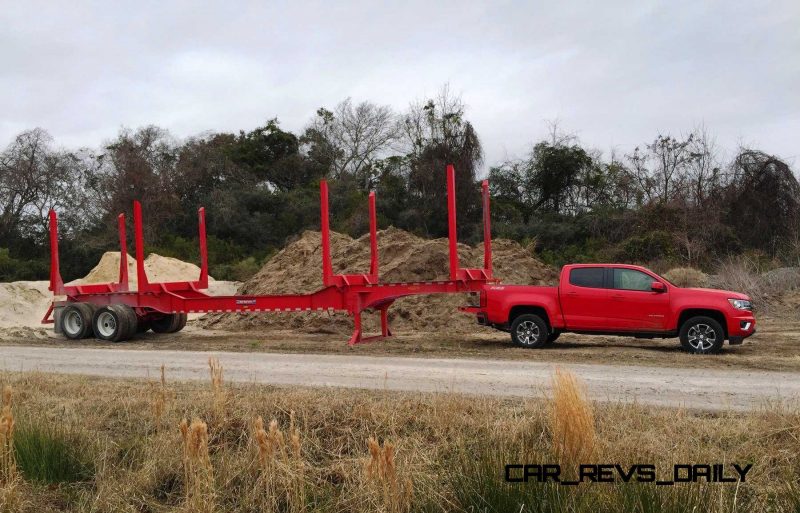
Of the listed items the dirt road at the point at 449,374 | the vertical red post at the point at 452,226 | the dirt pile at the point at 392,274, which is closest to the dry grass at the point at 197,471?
the dirt road at the point at 449,374

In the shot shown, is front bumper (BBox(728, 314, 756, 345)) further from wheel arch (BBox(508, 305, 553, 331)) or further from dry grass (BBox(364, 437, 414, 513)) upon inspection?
dry grass (BBox(364, 437, 414, 513))

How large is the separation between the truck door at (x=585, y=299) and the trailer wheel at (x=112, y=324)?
34.1 feet

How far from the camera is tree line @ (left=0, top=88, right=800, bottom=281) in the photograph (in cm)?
3228

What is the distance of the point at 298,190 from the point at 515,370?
34377 mm

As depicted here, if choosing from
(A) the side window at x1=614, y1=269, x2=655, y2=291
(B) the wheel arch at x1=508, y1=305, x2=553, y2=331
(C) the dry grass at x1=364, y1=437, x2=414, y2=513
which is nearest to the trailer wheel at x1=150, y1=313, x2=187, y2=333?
(B) the wheel arch at x1=508, y1=305, x2=553, y2=331

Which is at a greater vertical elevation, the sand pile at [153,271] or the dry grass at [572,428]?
the sand pile at [153,271]

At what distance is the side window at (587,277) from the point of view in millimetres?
14719

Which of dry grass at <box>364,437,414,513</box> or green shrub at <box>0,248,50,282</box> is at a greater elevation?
green shrub at <box>0,248,50,282</box>

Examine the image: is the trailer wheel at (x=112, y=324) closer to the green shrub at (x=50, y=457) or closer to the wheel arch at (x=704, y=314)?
the green shrub at (x=50, y=457)

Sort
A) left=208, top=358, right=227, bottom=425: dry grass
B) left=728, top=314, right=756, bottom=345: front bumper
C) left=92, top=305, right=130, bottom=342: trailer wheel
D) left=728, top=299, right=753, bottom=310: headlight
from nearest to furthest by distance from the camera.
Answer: left=208, top=358, right=227, bottom=425: dry grass, left=728, top=314, right=756, bottom=345: front bumper, left=728, top=299, right=753, bottom=310: headlight, left=92, top=305, right=130, bottom=342: trailer wheel

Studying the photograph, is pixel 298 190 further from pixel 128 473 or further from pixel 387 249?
pixel 128 473

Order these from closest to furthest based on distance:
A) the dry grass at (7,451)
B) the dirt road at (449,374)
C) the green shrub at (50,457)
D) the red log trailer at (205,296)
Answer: the dry grass at (7,451), the green shrub at (50,457), the dirt road at (449,374), the red log trailer at (205,296)

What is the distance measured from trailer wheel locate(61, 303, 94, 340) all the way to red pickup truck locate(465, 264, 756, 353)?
9528mm

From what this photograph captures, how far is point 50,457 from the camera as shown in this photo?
21.6 feet
